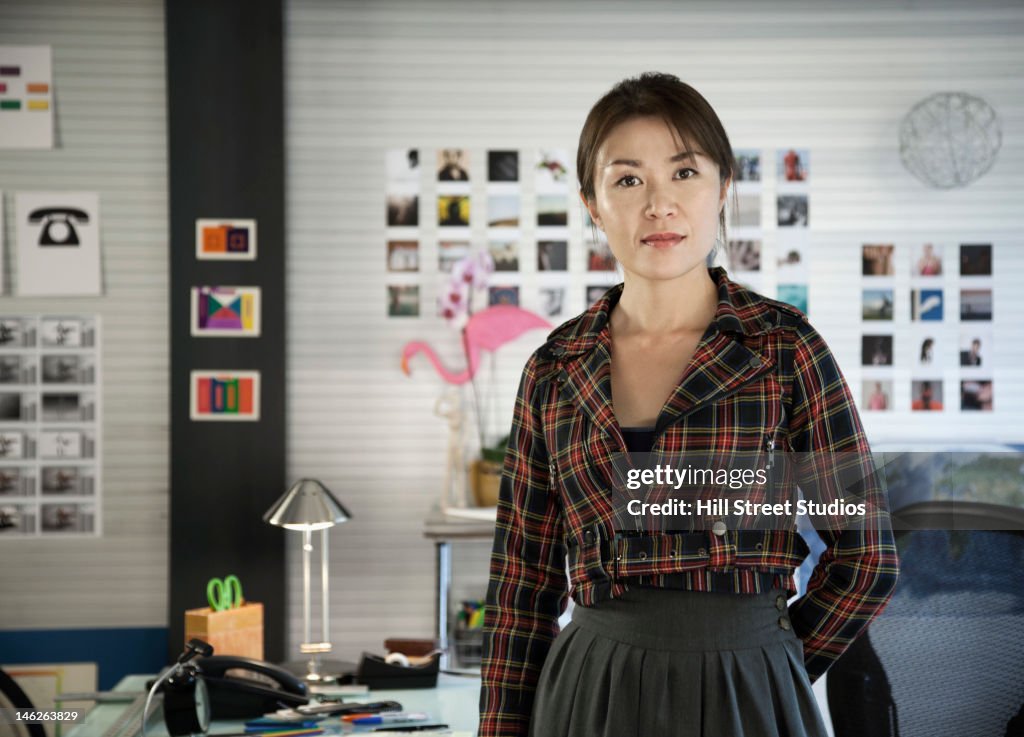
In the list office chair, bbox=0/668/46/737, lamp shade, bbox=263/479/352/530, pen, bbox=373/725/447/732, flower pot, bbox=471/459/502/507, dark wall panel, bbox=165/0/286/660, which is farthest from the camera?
dark wall panel, bbox=165/0/286/660

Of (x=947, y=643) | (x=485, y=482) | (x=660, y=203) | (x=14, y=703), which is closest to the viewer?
(x=660, y=203)

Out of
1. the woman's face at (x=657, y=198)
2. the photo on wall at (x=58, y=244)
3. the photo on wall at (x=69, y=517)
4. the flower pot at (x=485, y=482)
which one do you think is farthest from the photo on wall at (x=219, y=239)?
the woman's face at (x=657, y=198)

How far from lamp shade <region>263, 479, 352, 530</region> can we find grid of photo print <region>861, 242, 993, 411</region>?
7.91ft

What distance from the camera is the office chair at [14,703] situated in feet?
7.13

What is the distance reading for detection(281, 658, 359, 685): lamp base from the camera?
2990 millimetres

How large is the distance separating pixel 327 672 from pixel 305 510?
3.10ft

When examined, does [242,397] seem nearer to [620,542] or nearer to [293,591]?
[293,591]

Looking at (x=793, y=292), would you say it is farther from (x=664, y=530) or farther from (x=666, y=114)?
(x=664, y=530)

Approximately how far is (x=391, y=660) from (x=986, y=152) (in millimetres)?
3462

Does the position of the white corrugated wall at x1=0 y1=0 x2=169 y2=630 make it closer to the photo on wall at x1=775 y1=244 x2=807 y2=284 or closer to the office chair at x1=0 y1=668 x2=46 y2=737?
the office chair at x1=0 y1=668 x2=46 y2=737

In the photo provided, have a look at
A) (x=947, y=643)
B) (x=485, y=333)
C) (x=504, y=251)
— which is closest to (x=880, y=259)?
(x=504, y=251)

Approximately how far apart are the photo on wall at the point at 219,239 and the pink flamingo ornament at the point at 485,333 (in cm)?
86

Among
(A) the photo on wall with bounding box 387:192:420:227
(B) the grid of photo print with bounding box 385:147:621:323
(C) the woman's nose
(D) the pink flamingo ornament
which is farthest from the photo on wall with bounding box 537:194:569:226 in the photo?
(C) the woman's nose

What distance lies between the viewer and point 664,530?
1.44 m
